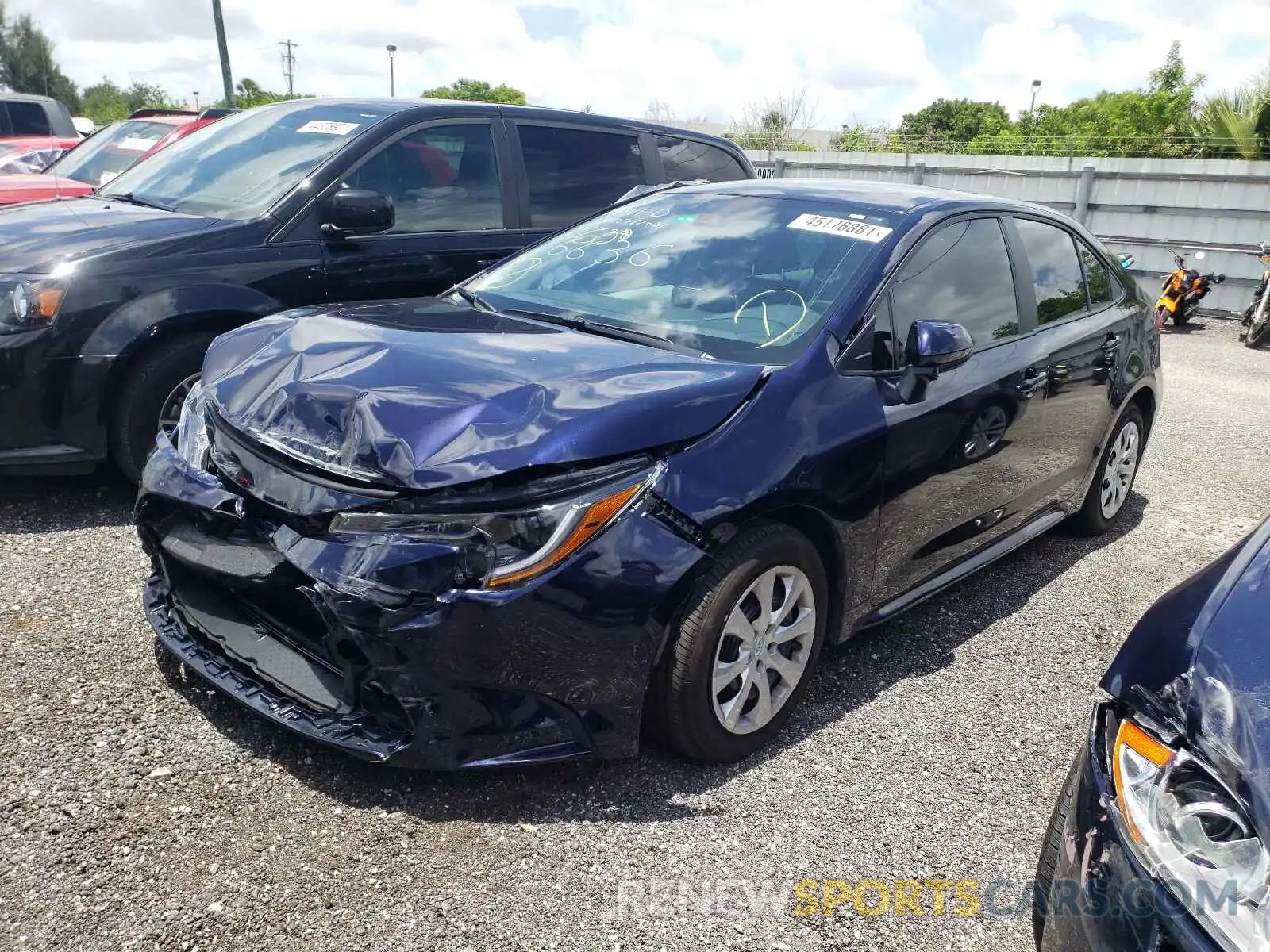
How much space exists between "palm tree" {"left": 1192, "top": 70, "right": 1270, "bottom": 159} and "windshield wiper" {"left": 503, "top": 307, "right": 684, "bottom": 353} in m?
17.8

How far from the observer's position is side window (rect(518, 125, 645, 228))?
5375 millimetres

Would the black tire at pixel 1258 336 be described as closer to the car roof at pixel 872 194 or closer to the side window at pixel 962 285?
the car roof at pixel 872 194

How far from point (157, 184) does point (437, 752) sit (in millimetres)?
4054

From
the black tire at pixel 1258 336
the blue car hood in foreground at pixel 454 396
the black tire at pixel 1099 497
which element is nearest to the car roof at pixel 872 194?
the blue car hood in foreground at pixel 454 396

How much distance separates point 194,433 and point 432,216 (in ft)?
7.67

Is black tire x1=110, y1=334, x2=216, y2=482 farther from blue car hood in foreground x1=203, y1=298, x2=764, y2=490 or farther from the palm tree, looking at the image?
the palm tree

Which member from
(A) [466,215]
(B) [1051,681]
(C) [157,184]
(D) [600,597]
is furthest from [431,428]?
(C) [157,184]

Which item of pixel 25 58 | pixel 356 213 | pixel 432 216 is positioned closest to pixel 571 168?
pixel 432 216

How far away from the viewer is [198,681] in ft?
9.98

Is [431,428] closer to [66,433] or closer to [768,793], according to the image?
[768,793]

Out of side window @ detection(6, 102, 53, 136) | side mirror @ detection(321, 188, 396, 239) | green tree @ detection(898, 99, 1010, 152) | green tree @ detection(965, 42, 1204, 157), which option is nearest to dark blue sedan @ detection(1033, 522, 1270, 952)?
side mirror @ detection(321, 188, 396, 239)

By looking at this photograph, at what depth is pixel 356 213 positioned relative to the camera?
4414mm

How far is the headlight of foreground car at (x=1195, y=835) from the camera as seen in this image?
1491 millimetres

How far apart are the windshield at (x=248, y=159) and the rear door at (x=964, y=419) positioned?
2.92 meters
